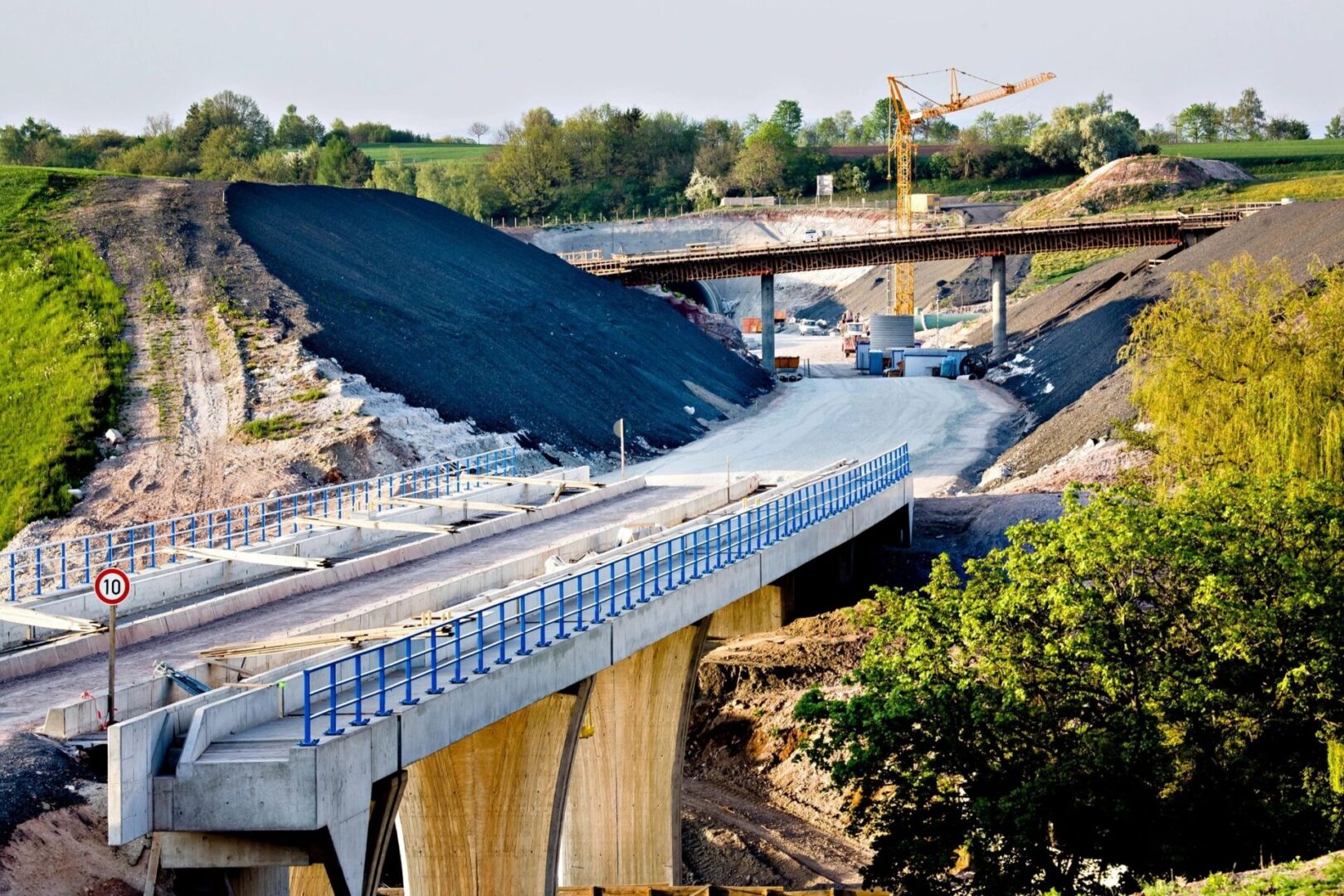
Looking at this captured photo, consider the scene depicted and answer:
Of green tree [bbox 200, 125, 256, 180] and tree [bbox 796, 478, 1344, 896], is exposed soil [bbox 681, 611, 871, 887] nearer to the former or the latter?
tree [bbox 796, 478, 1344, 896]

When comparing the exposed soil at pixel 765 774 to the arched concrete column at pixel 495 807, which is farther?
the exposed soil at pixel 765 774

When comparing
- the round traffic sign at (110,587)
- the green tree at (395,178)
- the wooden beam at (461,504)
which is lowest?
the wooden beam at (461,504)

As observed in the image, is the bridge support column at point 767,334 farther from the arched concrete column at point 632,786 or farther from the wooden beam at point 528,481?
the arched concrete column at point 632,786

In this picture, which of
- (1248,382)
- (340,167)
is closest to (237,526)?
(1248,382)

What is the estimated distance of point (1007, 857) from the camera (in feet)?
71.3

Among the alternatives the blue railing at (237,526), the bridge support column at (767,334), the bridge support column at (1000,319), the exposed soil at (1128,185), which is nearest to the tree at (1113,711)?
the blue railing at (237,526)

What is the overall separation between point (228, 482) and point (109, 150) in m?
97.2

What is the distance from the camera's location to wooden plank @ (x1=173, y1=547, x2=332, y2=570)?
26.2 metres

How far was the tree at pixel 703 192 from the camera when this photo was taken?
503ft

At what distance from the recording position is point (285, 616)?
23.9m

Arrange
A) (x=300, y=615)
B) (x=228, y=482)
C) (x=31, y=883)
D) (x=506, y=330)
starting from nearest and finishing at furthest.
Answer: (x=31, y=883) < (x=300, y=615) < (x=228, y=482) < (x=506, y=330)

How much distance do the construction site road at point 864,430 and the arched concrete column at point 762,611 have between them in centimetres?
961

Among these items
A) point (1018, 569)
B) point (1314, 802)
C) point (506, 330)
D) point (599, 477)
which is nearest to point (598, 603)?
point (1018, 569)

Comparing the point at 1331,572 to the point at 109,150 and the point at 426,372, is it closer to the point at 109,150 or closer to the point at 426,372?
the point at 426,372
